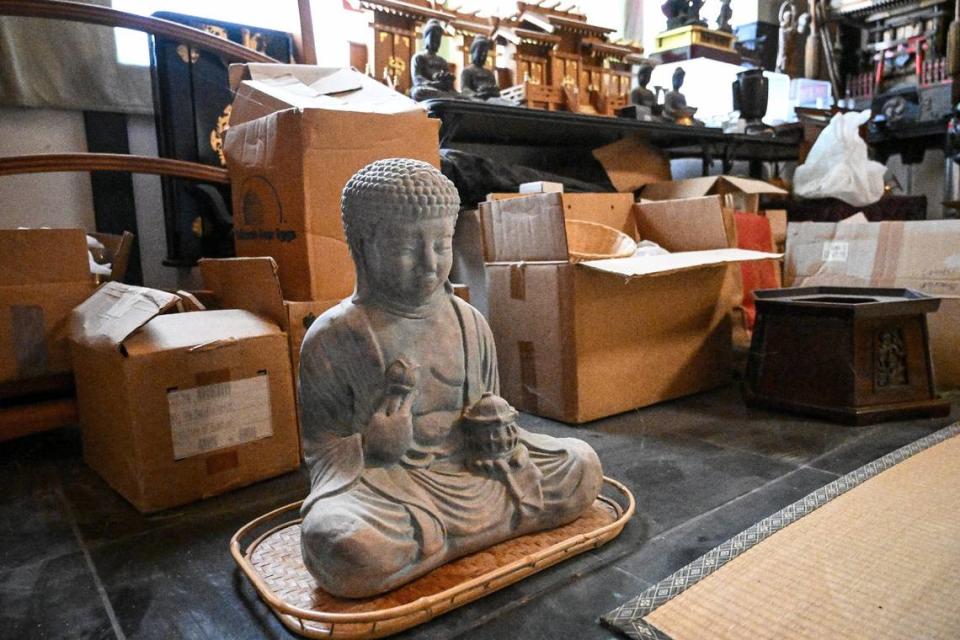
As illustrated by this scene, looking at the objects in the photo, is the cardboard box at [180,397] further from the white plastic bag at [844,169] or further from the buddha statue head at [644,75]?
the white plastic bag at [844,169]

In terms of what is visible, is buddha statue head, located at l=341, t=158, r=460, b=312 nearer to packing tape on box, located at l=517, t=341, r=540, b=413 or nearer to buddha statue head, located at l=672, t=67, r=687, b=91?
packing tape on box, located at l=517, t=341, r=540, b=413

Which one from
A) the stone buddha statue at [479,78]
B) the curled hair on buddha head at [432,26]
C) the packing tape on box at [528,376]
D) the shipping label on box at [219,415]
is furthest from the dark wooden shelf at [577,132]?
the shipping label on box at [219,415]

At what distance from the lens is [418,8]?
285 centimetres

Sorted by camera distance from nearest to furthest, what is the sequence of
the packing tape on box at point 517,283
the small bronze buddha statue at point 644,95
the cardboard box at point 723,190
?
the packing tape on box at point 517,283, the cardboard box at point 723,190, the small bronze buddha statue at point 644,95

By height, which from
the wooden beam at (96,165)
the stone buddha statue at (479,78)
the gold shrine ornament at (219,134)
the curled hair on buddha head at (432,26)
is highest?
the curled hair on buddha head at (432,26)

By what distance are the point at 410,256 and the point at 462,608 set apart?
0.59 m

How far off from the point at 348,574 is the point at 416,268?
504mm

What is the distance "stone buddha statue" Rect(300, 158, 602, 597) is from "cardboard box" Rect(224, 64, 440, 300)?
0.55 m

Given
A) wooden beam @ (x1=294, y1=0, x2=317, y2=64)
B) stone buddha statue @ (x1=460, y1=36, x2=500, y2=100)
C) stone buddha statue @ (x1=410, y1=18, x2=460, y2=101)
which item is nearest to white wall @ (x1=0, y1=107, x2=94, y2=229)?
wooden beam @ (x1=294, y1=0, x2=317, y2=64)

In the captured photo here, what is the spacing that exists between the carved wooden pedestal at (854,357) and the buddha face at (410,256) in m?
1.30

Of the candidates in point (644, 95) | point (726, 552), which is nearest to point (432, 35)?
point (644, 95)

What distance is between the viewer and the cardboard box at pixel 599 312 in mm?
1946

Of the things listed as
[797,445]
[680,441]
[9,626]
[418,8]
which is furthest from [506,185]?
[9,626]

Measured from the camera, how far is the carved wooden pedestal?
187 cm
